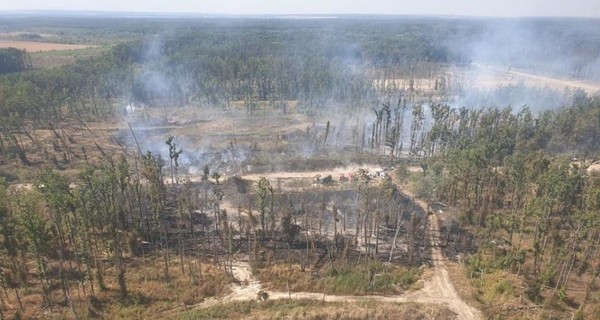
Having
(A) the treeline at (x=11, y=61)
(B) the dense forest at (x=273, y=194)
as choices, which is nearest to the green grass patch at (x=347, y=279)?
(B) the dense forest at (x=273, y=194)

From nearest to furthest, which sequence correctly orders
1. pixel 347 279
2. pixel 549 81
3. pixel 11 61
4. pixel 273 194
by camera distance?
pixel 347 279 < pixel 273 194 < pixel 11 61 < pixel 549 81

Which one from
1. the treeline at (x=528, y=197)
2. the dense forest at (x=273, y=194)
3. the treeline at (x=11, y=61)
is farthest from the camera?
the treeline at (x=11, y=61)

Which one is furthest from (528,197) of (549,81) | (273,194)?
(549,81)

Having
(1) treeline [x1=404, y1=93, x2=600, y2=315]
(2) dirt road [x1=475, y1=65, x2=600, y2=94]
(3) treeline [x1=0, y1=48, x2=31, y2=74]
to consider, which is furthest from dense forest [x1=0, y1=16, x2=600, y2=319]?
(3) treeline [x1=0, y1=48, x2=31, y2=74]

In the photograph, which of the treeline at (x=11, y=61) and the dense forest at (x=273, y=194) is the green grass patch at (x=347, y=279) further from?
the treeline at (x=11, y=61)

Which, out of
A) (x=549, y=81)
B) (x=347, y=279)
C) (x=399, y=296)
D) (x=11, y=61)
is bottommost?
(x=399, y=296)

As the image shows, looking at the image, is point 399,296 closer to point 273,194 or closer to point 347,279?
point 347,279

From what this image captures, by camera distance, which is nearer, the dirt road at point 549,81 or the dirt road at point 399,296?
the dirt road at point 399,296

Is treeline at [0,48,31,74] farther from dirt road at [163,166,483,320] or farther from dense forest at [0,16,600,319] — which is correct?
dirt road at [163,166,483,320]

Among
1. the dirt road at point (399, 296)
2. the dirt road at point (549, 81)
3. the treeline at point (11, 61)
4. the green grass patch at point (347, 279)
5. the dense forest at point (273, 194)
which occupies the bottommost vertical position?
the dirt road at point (399, 296)

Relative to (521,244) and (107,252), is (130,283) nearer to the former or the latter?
(107,252)
